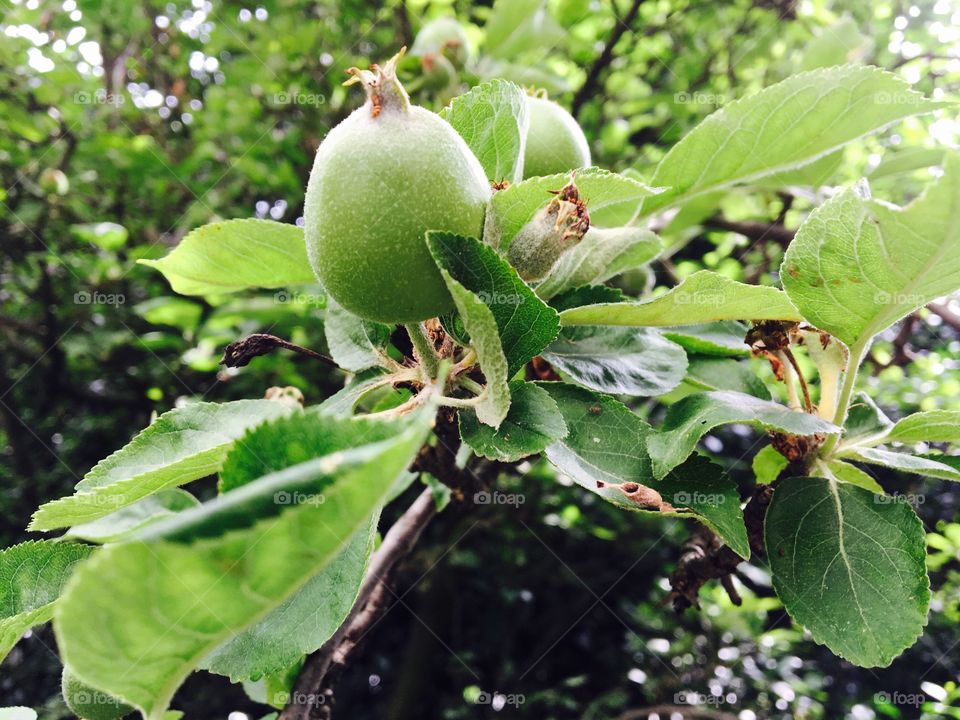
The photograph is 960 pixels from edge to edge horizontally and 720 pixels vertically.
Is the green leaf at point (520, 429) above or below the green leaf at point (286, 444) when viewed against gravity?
below

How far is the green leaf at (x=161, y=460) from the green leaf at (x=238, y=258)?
0.27 metres

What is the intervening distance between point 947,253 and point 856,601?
1.51 feet

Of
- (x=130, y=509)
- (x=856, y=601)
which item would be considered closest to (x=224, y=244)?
(x=130, y=509)

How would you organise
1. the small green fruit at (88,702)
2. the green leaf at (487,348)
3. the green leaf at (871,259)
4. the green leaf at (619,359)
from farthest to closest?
the green leaf at (619,359) → the small green fruit at (88,702) → the green leaf at (871,259) → the green leaf at (487,348)

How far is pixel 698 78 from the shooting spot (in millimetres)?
3178

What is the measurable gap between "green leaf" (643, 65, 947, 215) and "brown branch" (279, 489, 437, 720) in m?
0.76

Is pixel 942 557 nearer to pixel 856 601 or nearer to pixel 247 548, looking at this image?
pixel 856 601

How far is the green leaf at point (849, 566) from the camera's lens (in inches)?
35.5

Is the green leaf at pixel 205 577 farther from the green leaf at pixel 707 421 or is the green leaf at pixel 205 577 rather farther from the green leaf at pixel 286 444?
the green leaf at pixel 707 421

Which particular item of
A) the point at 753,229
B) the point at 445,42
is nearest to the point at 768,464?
the point at 753,229

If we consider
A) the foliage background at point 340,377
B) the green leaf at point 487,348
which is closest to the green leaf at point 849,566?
the green leaf at point 487,348

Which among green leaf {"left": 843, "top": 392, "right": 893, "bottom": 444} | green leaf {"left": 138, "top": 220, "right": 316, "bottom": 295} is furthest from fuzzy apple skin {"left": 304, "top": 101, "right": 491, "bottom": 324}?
green leaf {"left": 843, "top": 392, "right": 893, "bottom": 444}

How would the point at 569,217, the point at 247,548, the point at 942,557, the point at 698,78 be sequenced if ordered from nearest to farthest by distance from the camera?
1. the point at 247,548
2. the point at 569,217
3. the point at 942,557
4. the point at 698,78

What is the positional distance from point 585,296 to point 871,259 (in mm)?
357
